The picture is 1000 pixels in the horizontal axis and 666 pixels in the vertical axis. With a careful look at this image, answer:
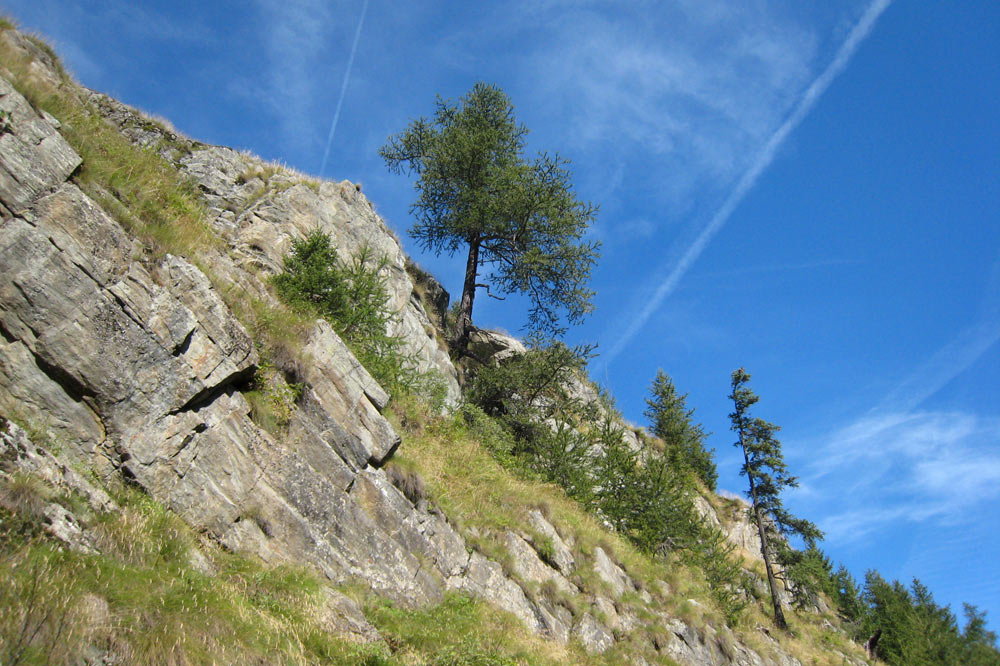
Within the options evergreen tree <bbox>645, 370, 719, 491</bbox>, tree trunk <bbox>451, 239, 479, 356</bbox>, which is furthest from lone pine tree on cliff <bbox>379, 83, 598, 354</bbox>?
evergreen tree <bbox>645, 370, 719, 491</bbox>

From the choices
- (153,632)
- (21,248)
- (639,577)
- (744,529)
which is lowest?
(153,632)

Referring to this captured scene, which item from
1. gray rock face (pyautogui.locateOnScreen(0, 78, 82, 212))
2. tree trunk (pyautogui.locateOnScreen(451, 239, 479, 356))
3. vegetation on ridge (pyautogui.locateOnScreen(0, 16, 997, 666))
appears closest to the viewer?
vegetation on ridge (pyautogui.locateOnScreen(0, 16, 997, 666))

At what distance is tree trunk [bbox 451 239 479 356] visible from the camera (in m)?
25.0

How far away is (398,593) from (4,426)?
614cm

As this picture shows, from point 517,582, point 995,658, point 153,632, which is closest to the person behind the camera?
point 153,632

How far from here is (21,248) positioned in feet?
25.3

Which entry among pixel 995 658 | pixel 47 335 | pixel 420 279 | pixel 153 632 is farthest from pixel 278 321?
pixel 995 658

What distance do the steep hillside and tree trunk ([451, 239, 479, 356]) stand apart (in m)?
9.03

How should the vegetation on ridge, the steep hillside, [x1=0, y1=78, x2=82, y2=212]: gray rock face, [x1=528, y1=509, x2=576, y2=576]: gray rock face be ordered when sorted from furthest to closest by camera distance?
[x1=528, y1=509, x2=576, y2=576]: gray rock face < [x1=0, y1=78, x2=82, y2=212]: gray rock face < the steep hillside < the vegetation on ridge

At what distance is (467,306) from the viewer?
25438 millimetres

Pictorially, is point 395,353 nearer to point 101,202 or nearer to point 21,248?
point 101,202

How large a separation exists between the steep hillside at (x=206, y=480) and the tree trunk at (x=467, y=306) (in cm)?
903

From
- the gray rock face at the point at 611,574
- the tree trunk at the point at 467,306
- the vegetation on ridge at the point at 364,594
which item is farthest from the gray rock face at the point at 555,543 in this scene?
the tree trunk at the point at 467,306

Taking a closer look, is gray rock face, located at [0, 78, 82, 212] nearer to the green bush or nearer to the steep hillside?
the steep hillside
